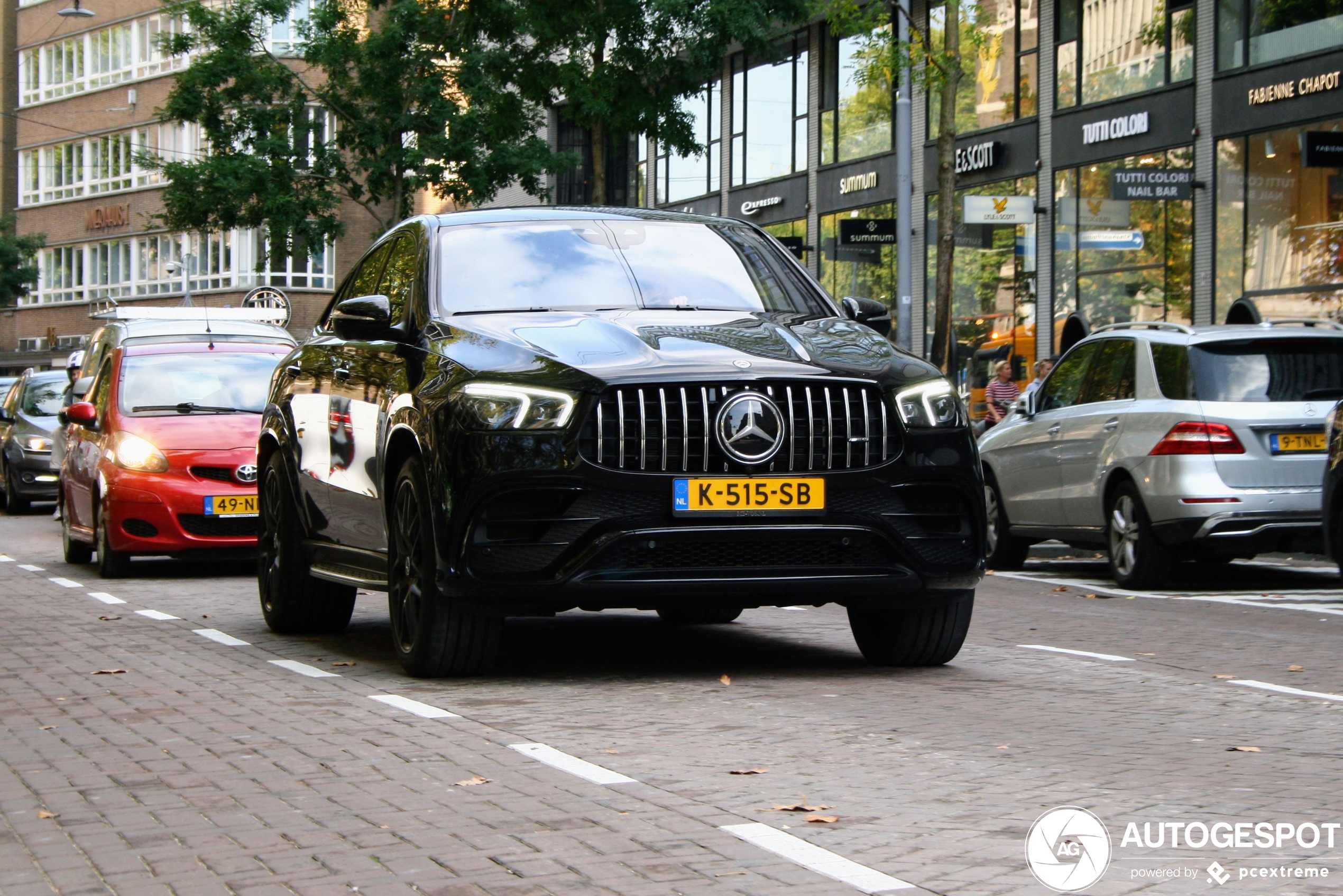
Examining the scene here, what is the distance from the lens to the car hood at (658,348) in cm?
726

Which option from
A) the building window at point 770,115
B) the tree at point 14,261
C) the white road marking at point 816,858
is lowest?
the white road marking at point 816,858

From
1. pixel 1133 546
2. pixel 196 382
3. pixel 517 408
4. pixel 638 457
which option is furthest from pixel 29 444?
pixel 638 457

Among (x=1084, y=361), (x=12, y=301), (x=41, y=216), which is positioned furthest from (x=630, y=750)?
(x=41, y=216)

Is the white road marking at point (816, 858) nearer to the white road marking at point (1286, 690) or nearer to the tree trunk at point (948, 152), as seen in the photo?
the white road marking at point (1286, 690)

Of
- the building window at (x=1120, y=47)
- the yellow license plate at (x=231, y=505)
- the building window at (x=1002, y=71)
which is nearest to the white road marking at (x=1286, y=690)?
the yellow license plate at (x=231, y=505)

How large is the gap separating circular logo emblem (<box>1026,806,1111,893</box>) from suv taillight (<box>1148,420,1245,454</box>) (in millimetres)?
8318

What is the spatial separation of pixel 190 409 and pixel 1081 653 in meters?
8.40

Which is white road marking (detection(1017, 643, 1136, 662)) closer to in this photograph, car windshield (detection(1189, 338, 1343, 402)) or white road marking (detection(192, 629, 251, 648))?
white road marking (detection(192, 629, 251, 648))

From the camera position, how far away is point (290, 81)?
130ft

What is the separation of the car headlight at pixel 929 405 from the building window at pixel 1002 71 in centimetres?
2306

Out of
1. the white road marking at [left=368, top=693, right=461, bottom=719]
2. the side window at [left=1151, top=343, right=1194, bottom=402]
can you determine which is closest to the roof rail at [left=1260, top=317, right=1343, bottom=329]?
the side window at [left=1151, top=343, right=1194, bottom=402]

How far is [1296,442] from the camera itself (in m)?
13.0

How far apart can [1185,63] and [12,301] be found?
5438 cm

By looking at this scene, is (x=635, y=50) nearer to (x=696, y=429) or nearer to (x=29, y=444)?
(x=29, y=444)
